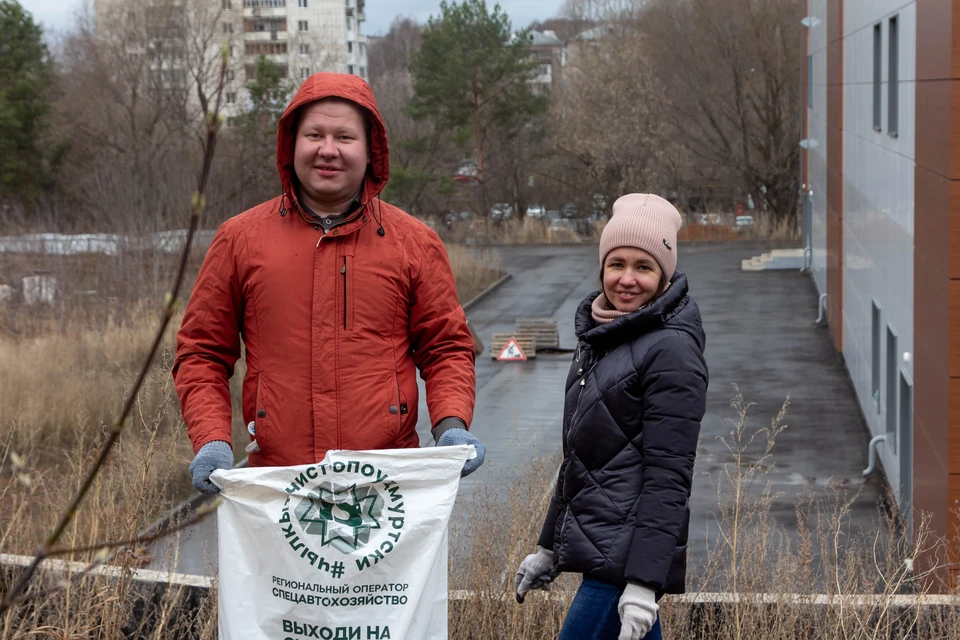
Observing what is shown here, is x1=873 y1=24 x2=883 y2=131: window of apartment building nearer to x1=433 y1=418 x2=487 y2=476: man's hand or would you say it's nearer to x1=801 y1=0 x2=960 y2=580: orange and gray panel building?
x1=801 y1=0 x2=960 y2=580: orange and gray panel building

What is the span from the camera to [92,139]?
159 feet

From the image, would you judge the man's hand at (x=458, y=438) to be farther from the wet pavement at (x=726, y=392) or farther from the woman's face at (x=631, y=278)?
the wet pavement at (x=726, y=392)

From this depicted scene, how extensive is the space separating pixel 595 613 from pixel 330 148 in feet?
4.72

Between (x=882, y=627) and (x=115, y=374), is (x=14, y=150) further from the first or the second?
(x=882, y=627)

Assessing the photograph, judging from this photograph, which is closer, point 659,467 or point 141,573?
point 659,467

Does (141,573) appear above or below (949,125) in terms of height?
below

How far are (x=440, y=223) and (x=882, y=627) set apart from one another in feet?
152

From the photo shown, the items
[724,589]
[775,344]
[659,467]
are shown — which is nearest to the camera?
[659,467]

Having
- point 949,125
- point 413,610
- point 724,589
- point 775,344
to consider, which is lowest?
point 775,344

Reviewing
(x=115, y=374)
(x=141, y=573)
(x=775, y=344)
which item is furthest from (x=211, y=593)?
(x=775, y=344)

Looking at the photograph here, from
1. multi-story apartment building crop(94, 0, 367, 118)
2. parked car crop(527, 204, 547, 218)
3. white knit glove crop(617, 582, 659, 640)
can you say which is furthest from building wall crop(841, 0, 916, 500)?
parked car crop(527, 204, 547, 218)

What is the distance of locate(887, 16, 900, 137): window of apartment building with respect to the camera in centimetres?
1225

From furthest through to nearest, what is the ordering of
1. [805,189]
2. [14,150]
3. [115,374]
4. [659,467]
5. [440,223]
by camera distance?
[440,223]
[14,150]
[805,189]
[115,374]
[659,467]

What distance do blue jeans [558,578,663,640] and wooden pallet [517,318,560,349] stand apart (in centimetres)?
2162
